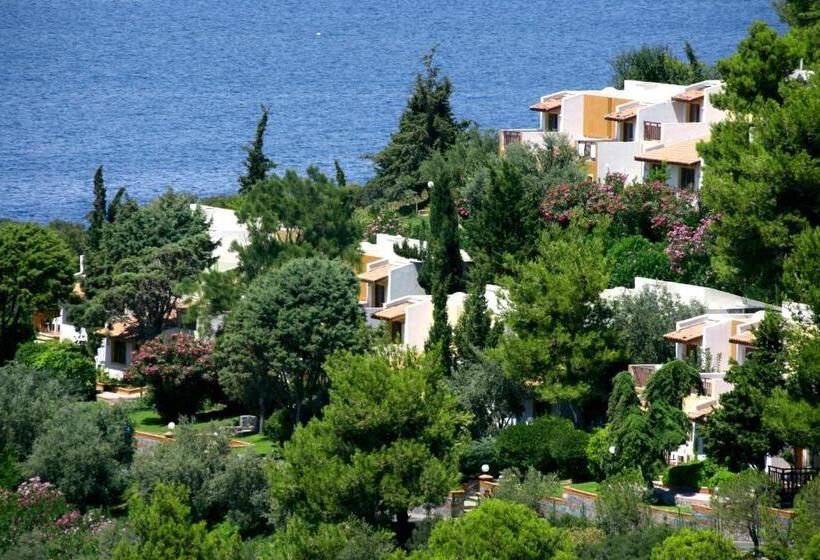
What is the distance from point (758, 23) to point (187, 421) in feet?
60.7

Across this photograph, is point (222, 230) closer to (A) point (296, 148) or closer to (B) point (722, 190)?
(B) point (722, 190)

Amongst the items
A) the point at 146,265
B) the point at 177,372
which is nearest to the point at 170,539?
the point at 177,372

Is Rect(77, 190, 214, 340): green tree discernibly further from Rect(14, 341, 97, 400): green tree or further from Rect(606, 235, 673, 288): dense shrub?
Rect(606, 235, 673, 288): dense shrub

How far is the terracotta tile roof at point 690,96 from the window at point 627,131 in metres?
1.66

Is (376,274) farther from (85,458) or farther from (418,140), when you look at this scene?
(418,140)

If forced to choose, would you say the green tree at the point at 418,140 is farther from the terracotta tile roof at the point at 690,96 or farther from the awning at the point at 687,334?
the awning at the point at 687,334

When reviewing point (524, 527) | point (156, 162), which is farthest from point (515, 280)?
point (156, 162)

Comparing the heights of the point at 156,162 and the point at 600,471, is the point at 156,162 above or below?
above

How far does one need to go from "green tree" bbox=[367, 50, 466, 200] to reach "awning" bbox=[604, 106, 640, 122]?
8.66 m

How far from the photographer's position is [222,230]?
6556 centimetres

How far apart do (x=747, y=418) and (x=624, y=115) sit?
24.0 metres

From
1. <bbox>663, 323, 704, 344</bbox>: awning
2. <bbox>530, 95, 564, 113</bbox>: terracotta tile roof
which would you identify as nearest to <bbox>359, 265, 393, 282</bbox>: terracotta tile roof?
<bbox>530, 95, 564, 113</bbox>: terracotta tile roof

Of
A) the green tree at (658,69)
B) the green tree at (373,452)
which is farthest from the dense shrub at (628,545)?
the green tree at (658,69)

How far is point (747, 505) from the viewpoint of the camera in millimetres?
39469
